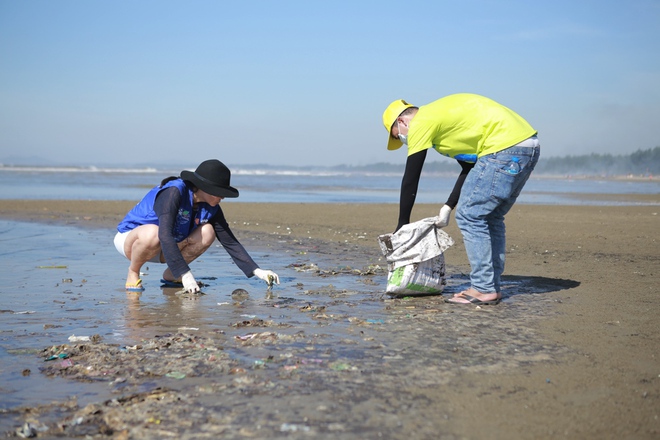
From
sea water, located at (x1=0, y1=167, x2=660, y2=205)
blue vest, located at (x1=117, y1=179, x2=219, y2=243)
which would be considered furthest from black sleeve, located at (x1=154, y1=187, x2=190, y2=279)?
sea water, located at (x1=0, y1=167, x2=660, y2=205)

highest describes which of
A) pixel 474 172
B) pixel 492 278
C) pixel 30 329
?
pixel 474 172

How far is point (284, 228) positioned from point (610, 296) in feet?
24.0

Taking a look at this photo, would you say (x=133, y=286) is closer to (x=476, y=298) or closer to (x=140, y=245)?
(x=140, y=245)

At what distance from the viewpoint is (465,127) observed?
16.8 feet

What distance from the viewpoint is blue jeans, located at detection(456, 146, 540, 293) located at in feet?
16.7

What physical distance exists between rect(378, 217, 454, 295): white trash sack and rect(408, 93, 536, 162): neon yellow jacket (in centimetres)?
72

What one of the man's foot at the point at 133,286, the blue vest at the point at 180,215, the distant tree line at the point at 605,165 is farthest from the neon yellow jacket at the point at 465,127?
the distant tree line at the point at 605,165

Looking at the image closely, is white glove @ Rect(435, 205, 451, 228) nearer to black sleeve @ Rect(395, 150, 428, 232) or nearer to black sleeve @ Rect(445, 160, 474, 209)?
black sleeve @ Rect(445, 160, 474, 209)

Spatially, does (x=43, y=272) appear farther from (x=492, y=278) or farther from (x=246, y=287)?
(x=492, y=278)

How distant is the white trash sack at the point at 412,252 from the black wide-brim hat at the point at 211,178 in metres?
1.37

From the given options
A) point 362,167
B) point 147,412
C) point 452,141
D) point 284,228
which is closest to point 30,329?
point 147,412

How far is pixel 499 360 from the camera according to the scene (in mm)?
3689

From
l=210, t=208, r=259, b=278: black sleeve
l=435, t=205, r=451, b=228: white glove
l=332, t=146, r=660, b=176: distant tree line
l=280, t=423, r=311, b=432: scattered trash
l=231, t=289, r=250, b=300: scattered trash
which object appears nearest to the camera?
l=280, t=423, r=311, b=432: scattered trash

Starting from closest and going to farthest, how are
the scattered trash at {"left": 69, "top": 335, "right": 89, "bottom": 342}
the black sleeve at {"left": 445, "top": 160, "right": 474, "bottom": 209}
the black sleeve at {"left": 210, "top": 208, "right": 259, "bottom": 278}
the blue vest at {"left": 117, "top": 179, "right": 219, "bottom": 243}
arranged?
the scattered trash at {"left": 69, "top": 335, "right": 89, "bottom": 342} → the black sleeve at {"left": 445, "top": 160, "right": 474, "bottom": 209} → the blue vest at {"left": 117, "top": 179, "right": 219, "bottom": 243} → the black sleeve at {"left": 210, "top": 208, "right": 259, "bottom": 278}
